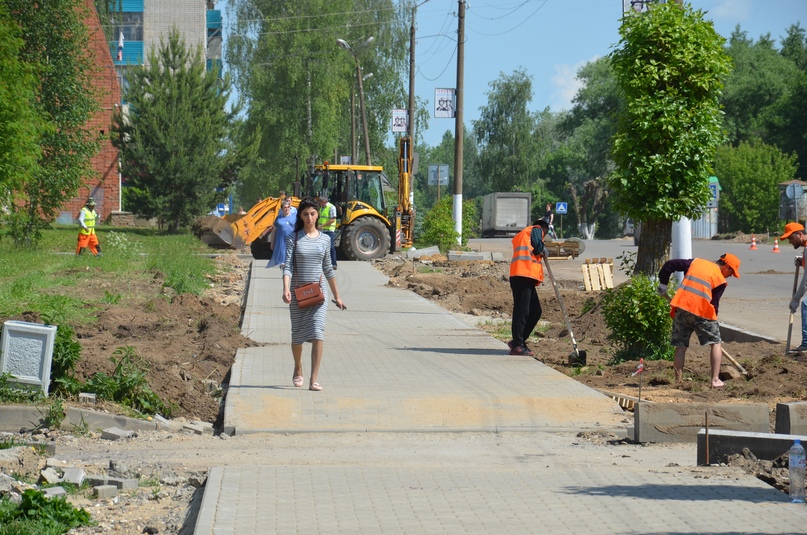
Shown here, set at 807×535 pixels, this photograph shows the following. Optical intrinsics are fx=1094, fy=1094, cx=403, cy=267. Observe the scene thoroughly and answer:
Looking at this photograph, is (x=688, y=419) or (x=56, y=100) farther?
(x=56, y=100)

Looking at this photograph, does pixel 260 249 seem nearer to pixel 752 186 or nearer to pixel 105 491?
pixel 105 491

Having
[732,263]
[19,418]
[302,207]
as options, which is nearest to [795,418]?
[732,263]

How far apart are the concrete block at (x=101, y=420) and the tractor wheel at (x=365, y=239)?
77.0 ft

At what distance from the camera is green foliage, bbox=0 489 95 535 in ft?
17.7

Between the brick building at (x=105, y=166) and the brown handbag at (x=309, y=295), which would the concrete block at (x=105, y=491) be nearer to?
the brown handbag at (x=309, y=295)

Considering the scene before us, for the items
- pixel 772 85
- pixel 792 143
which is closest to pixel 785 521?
pixel 792 143

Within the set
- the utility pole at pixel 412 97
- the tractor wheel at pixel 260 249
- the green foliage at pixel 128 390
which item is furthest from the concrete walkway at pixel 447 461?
the utility pole at pixel 412 97

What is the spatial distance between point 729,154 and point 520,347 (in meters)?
55.7

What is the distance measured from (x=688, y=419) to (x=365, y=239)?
24.5 meters

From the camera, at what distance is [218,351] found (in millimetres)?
12234

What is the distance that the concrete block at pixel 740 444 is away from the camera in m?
7.16

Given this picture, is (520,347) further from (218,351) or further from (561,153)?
(561,153)

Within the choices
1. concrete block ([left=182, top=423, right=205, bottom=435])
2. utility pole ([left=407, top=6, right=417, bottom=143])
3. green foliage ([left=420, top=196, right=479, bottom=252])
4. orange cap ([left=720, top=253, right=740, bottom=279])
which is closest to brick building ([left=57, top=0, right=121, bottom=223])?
utility pole ([left=407, top=6, right=417, bottom=143])

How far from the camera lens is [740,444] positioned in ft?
23.8
